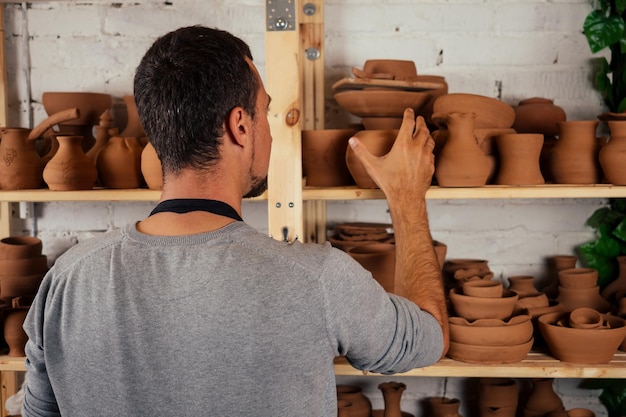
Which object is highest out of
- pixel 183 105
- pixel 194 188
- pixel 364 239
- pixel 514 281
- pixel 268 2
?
pixel 268 2

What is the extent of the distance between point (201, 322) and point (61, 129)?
1429 mm

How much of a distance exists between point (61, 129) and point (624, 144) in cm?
181

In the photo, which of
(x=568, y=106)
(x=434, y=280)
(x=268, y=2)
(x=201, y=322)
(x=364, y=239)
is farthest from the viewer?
(x=568, y=106)

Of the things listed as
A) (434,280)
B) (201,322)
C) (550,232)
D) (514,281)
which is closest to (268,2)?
(434,280)

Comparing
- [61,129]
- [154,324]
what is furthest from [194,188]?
[61,129]

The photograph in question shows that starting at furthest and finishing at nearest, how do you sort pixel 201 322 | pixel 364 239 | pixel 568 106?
pixel 568 106
pixel 364 239
pixel 201 322

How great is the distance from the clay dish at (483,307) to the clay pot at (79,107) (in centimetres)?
137

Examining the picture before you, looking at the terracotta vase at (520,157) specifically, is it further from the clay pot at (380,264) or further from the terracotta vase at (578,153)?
the clay pot at (380,264)

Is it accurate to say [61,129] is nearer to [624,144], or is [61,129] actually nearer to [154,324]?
[154,324]

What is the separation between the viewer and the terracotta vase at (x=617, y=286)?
223 cm

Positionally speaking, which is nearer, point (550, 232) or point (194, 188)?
point (194, 188)

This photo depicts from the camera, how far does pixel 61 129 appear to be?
7.40 ft

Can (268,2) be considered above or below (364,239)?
above

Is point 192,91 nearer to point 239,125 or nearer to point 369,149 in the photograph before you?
point 239,125
